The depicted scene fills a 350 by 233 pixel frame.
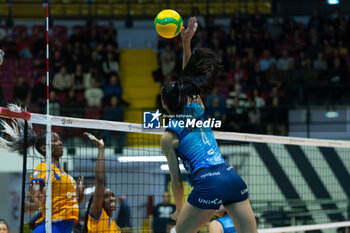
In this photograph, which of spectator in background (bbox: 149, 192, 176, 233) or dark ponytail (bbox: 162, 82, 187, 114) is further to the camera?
spectator in background (bbox: 149, 192, 176, 233)

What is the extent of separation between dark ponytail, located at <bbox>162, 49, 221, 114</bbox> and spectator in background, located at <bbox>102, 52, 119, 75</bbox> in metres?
11.2

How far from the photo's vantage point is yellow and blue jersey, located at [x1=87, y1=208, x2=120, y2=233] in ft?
21.4

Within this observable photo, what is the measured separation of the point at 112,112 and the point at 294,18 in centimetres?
812

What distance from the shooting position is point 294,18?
18.4 meters

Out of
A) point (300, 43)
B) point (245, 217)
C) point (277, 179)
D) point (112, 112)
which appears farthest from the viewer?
point (300, 43)

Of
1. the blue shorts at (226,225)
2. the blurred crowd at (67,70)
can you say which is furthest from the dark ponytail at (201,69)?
the blurred crowd at (67,70)

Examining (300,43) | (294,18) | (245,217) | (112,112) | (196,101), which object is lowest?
(245,217)

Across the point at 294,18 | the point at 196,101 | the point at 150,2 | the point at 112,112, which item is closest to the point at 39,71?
the point at 112,112

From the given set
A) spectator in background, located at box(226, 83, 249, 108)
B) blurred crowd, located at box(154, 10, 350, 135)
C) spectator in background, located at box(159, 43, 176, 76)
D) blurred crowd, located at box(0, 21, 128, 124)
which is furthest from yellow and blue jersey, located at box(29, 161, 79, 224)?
spectator in background, located at box(159, 43, 176, 76)

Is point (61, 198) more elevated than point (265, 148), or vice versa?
point (265, 148)

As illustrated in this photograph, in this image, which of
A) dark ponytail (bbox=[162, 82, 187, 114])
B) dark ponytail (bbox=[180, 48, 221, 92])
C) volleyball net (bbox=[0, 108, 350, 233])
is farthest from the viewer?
volleyball net (bbox=[0, 108, 350, 233])

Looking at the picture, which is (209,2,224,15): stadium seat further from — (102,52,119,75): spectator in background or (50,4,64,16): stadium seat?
(50,4,64,16): stadium seat

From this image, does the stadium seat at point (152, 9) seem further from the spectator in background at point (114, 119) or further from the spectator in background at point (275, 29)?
the spectator in background at point (114, 119)

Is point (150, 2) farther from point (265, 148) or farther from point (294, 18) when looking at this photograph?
point (265, 148)
